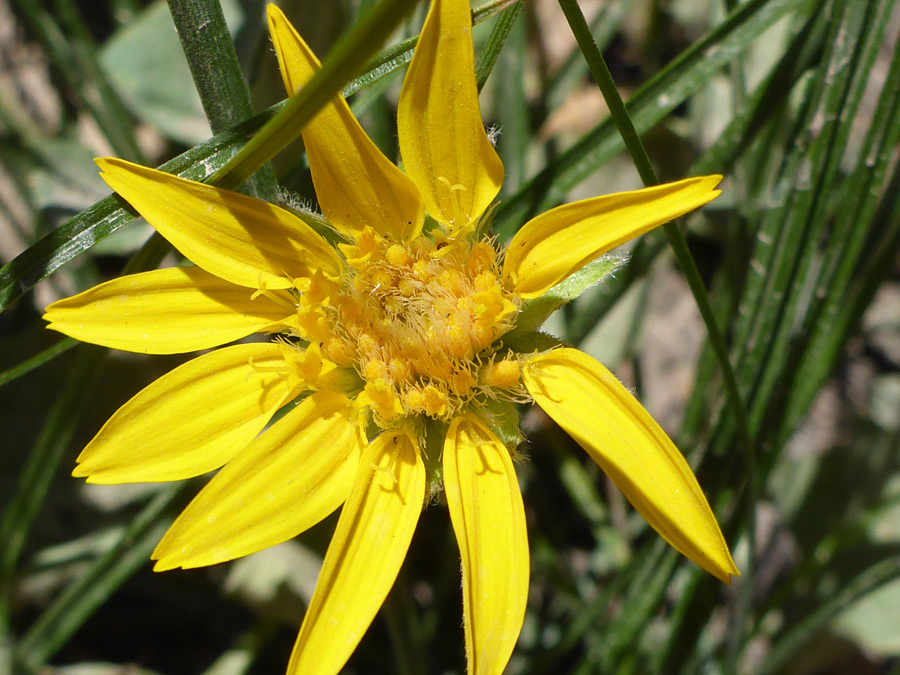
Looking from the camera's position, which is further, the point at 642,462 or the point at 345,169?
the point at 345,169

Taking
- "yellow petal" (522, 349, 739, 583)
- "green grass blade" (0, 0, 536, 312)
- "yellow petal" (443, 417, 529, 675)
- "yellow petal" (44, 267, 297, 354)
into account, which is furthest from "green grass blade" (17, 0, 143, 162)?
"yellow petal" (522, 349, 739, 583)

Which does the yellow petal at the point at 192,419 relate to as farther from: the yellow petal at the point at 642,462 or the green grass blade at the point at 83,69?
the green grass blade at the point at 83,69

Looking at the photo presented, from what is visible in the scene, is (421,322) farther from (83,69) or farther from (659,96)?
(83,69)

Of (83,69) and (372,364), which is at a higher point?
(83,69)

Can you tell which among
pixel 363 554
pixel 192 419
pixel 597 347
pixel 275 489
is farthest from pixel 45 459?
pixel 597 347

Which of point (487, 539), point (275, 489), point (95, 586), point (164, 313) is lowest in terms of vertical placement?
point (95, 586)

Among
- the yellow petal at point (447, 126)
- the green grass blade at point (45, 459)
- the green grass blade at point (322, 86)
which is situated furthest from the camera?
the green grass blade at point (45, 459)

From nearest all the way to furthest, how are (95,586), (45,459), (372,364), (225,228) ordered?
(225,228) < (372,364) < (45,459) < (95,586)

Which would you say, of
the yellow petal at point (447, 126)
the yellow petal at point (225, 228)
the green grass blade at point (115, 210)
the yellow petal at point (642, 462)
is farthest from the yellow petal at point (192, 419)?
the yellow petal at point (642, 462)
